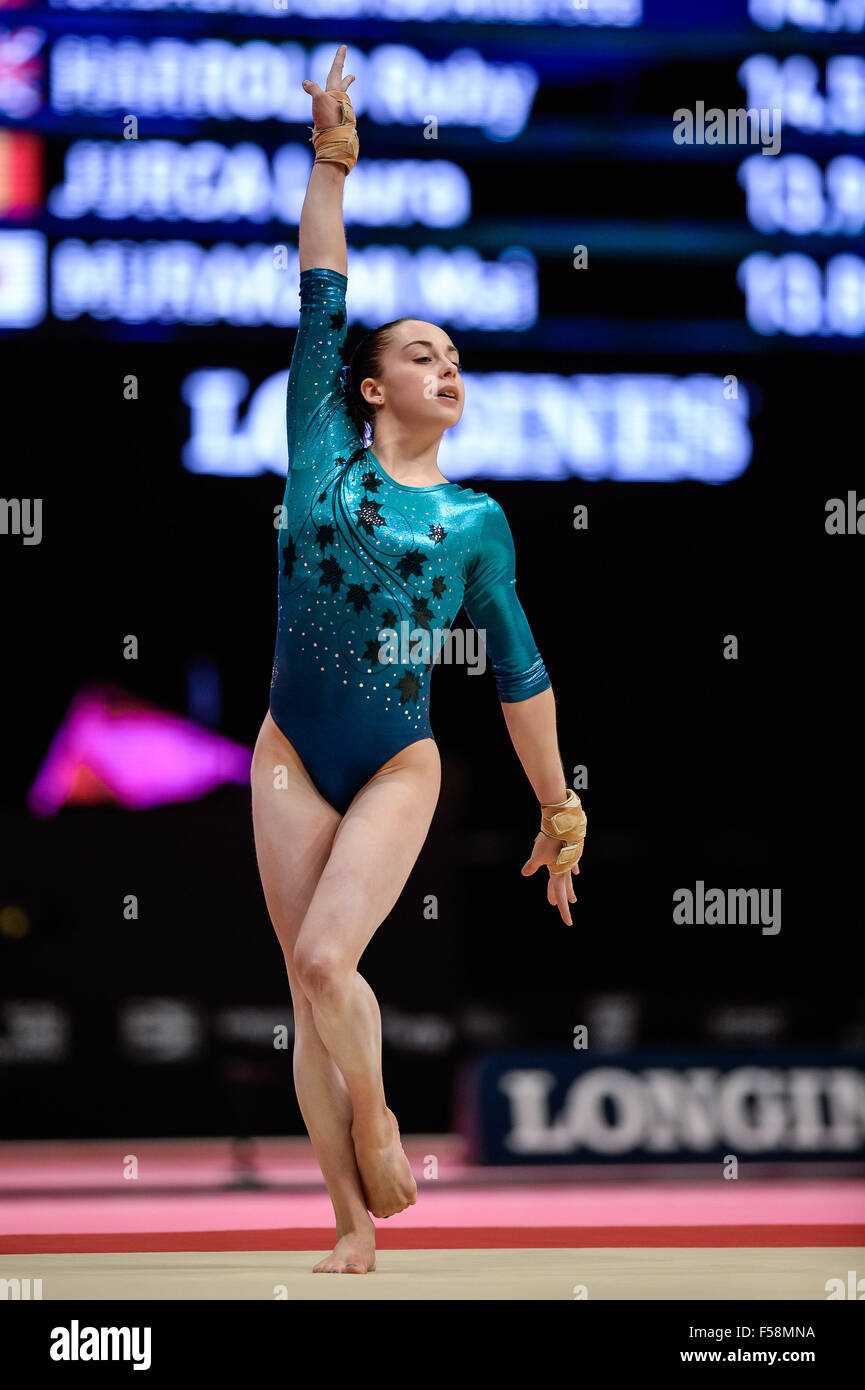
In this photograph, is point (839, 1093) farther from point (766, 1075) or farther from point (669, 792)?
point (669, 792)

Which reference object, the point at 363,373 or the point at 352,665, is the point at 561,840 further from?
the point at 363,373

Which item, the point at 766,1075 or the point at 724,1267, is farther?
the point at 766,1075

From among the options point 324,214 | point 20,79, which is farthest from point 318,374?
point 20,79

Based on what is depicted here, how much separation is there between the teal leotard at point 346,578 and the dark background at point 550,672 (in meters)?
3.33

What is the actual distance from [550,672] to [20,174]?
310cm

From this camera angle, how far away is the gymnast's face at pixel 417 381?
11.1ft

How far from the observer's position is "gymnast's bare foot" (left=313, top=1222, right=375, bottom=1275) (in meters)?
3.09

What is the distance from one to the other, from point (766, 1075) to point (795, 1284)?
152 inches

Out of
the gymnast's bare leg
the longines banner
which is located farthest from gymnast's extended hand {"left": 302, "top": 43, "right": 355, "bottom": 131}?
the longines banner

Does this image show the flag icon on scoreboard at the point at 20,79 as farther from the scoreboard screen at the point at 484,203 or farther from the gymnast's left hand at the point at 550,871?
the gymnast's left hand at the point at 550,871

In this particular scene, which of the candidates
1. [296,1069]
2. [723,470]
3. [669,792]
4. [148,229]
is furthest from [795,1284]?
[669,792]

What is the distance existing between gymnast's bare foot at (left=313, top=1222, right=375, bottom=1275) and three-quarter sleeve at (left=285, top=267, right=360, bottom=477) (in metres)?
1.49

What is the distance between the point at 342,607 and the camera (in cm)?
325

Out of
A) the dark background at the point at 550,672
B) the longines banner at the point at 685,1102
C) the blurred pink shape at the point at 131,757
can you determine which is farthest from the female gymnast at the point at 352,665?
the blurred pink shape at the point at 131,757
